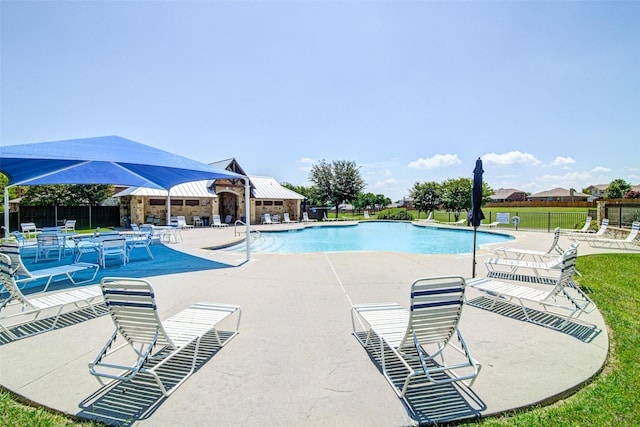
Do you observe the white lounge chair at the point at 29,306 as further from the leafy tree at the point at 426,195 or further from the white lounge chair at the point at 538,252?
the leafy tree at the point at 426,195

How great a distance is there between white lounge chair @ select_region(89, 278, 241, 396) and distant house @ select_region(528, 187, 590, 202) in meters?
88.1

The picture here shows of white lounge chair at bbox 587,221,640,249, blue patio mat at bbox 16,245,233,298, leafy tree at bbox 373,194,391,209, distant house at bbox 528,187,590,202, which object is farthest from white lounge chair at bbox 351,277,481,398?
distant house at bbox 528,187,590,202

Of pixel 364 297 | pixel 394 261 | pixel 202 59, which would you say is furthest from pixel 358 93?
pixel 364 297

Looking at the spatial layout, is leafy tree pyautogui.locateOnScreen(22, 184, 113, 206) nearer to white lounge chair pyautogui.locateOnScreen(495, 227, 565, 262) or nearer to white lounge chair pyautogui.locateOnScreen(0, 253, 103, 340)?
white lounge chair pyautogui.locateOnScreen(0, 253, 103, 340)

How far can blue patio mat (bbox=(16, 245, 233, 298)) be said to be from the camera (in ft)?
21.2

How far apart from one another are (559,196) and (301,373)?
93.9 m

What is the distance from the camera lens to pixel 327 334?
3723mm

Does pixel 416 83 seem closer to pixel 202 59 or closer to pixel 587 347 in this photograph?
pixel 202 59

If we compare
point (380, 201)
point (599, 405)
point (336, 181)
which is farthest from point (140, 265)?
point (380, 201)

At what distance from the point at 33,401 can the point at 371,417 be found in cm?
275

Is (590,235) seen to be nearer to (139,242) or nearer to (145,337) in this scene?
(145,337)

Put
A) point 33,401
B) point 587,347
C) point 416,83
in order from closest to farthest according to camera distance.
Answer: point 33,401 → point 587,347 → point 416,83

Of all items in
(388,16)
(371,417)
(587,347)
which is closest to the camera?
(371,417)

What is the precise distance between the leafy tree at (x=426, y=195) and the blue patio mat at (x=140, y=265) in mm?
23292
